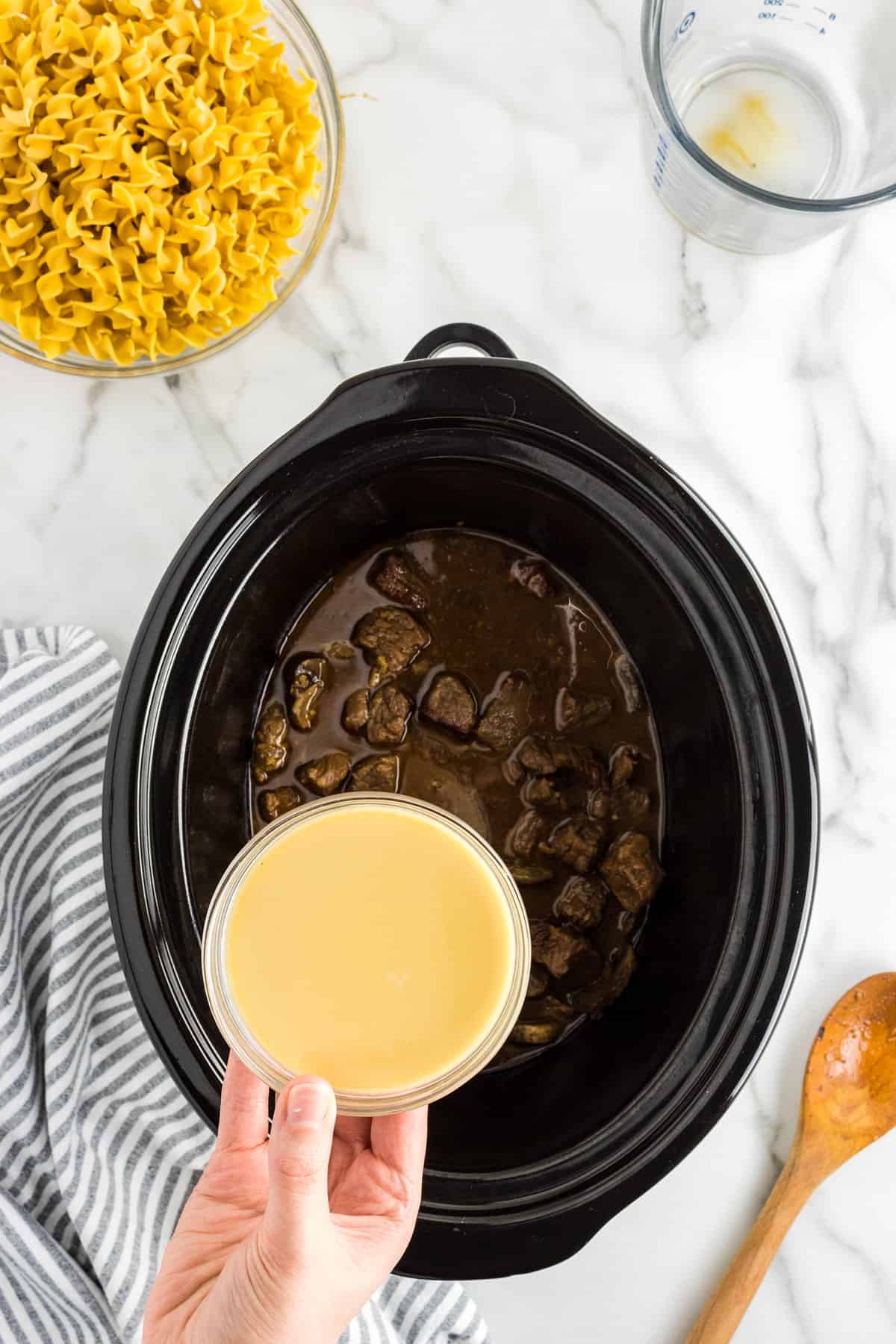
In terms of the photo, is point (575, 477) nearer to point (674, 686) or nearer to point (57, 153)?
point (674, 686)

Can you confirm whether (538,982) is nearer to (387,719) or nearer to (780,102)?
(387,719)

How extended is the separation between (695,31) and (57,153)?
0.79m

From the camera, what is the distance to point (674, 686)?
1.18 meters

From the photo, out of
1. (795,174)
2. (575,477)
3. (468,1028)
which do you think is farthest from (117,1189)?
(795,174)

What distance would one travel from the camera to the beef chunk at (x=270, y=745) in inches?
49.3

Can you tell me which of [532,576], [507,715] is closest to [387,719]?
[507,715]

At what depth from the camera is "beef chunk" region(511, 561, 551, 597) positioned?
4.14 ft

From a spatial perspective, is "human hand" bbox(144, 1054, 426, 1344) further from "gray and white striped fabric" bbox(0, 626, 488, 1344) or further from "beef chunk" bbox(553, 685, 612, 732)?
"beef chunk" bbox(553, 685, 612, 732)

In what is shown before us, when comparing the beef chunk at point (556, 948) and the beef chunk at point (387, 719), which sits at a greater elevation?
the beef chunk at point (387, 719)

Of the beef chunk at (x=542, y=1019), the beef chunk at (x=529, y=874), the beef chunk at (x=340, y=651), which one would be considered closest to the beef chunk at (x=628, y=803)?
the beef chunk at (x=529, y=874)

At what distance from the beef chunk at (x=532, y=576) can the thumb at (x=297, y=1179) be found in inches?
24.3

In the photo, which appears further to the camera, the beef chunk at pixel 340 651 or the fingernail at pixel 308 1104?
the beef chunk at pixel 340 651

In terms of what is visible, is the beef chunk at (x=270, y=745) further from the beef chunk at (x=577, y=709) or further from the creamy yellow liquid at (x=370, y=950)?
the beef chunk at (x=577, y=709)

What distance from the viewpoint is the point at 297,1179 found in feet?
2.79
